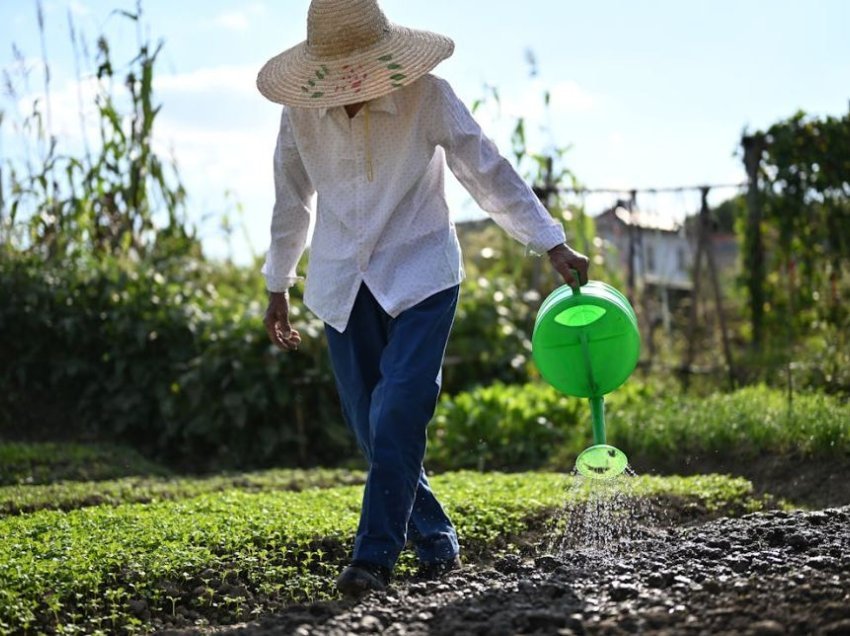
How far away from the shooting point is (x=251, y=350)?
774cm

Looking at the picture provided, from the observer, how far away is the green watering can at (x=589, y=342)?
11.6ft

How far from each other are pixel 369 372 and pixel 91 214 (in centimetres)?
626

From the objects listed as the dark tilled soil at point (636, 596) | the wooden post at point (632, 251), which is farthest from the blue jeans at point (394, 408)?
the wooden post at point (632, 251)

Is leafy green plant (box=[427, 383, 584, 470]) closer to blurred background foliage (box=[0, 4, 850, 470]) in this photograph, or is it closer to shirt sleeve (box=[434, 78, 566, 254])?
blurred background foliage (box=[0, 4, 850, 470])

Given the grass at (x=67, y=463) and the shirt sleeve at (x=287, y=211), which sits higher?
the shirt sleeve at (x=287, y=211)

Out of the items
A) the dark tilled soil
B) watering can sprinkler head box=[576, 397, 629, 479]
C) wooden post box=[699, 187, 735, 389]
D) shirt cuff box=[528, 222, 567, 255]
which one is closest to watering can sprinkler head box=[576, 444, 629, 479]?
watering can sprinkler head box=[576, 397, 629, 479]

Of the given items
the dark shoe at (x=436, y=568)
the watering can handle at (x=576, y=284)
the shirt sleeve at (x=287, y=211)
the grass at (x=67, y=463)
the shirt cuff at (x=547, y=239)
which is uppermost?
the shirt sleeve at (x=287, y=211)

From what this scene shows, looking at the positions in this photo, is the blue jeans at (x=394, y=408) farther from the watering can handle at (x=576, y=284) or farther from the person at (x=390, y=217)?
the watering can handle at (x=576, y=284)

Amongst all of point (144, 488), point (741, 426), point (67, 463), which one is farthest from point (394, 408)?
point (67, 463)

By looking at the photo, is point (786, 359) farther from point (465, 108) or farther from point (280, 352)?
point (465, 108)

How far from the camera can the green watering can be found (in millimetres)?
3547

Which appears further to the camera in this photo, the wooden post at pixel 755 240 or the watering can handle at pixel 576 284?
the wooden post at pixel 755 240

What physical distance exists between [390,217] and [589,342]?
0.74m

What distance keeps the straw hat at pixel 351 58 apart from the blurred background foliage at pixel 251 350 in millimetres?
3582
